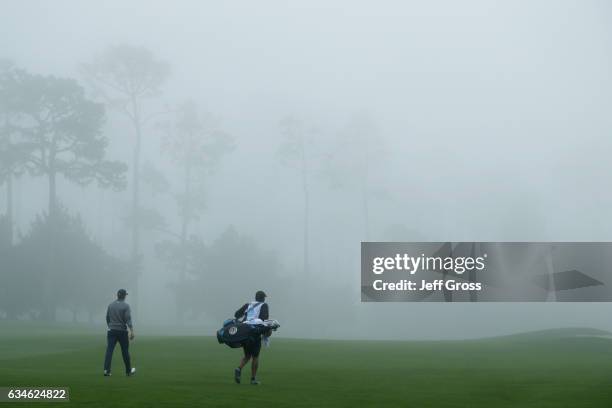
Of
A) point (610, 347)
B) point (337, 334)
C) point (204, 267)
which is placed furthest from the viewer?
point (337, 334)

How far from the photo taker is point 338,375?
29.2 m

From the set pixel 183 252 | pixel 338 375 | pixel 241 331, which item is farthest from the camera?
pixel 183 252

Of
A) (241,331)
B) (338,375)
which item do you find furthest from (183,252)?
(241,331)

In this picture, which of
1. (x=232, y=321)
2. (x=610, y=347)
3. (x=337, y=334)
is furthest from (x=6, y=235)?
(x=232, y=321)

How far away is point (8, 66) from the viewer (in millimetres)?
106250

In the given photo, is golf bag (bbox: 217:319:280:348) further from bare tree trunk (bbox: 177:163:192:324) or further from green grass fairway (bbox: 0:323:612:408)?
bare tree trunk (bbox: 177:163:192:324)

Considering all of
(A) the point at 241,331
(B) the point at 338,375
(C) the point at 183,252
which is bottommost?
(B) the point at 338,375

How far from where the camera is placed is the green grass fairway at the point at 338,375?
2203 cm

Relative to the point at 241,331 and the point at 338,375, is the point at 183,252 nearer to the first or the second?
the point at 338,375

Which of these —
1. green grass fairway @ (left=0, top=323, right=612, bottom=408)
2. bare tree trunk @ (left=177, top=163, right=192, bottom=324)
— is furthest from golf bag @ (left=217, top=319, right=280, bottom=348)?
bare tree trunk @ (left=177, top=163, right=192, bottom=324)

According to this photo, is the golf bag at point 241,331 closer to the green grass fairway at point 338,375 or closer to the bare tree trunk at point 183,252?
the green grass fairway at point 338,375

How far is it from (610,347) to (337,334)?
3018 inches

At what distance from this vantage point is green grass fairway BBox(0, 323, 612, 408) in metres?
22.0

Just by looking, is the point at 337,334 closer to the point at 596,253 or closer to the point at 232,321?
the point at 596,253
